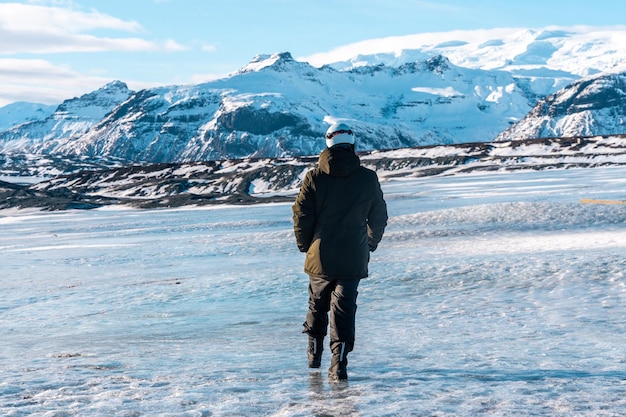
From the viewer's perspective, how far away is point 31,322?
13305mm

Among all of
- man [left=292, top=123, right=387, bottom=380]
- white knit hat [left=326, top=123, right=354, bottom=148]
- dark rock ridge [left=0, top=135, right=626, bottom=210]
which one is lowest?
dark rock ridge [left=0, top=135, right=626, bottom=210]

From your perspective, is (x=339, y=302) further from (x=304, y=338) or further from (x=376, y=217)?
(x=304, y=338)

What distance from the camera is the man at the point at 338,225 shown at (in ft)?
26.8

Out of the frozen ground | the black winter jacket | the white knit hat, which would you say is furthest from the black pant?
the white knit hat

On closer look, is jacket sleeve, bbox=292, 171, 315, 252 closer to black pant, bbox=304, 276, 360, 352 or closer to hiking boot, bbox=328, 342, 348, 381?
black pant, bbox=304, 276, 360, 352

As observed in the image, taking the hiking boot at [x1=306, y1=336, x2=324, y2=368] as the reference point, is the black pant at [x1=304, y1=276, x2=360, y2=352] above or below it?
above

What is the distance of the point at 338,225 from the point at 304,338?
3.15 meters

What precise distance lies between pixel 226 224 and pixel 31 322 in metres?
26.3

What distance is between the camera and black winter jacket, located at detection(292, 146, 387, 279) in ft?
26.8

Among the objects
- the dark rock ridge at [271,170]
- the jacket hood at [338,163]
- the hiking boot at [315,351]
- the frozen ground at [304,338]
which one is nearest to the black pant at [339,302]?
the hiking boot at [315,351]

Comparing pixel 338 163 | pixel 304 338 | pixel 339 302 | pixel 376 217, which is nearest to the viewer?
pixel 338 163

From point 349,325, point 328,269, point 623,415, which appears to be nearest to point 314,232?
point 328,269

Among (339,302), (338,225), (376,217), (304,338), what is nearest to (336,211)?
(338,225)

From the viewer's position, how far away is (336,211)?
8234 millimetres
